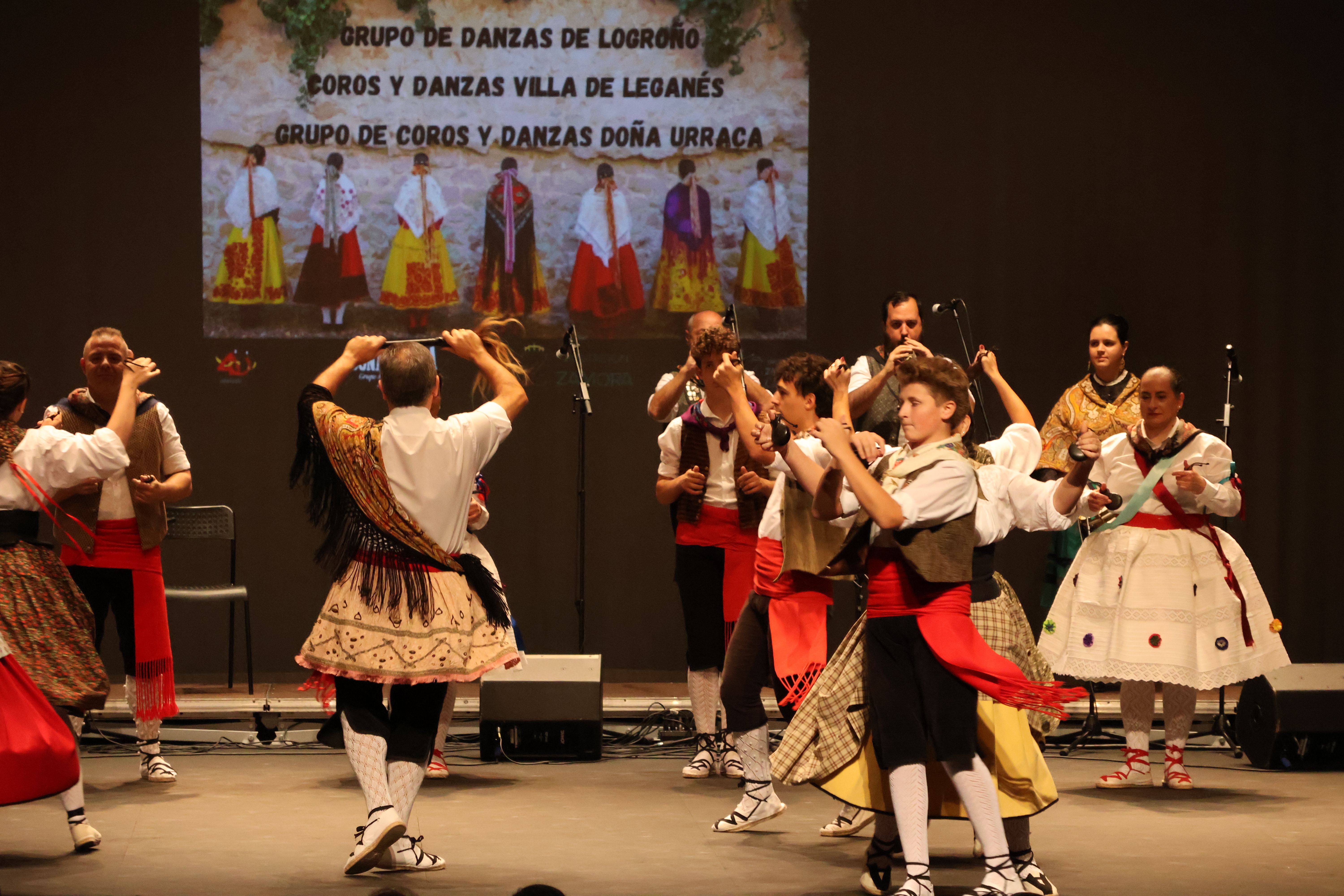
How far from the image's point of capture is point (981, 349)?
5.02 meters

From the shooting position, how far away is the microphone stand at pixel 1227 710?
575 cm

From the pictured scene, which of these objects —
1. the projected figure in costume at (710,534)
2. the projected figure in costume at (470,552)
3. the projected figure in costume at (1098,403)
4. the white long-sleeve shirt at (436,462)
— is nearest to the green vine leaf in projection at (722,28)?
the projected figure in costume at (1098,403)

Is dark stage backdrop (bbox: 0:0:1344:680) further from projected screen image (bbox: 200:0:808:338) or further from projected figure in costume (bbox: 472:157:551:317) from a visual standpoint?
projected figure in costume (bbox: 472:157:551:317)

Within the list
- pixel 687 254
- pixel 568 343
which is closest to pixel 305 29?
pixel 687 254

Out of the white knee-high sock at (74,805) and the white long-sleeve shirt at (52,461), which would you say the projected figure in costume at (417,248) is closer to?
the white long-sleeve shirt at (52,461)

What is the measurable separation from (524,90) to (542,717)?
10.8 ft

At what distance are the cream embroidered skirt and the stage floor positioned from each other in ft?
1.79

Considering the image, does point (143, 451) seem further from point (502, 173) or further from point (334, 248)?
point (502, 173)

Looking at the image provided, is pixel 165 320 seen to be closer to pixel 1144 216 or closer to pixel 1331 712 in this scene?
pixel 1144 216

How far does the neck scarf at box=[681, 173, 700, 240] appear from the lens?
7395 mm

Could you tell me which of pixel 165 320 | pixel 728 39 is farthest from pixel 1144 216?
pixel 165 320

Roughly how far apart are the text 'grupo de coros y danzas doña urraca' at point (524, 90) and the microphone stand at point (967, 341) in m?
1.40

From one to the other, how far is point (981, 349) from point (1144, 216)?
10.4 ft

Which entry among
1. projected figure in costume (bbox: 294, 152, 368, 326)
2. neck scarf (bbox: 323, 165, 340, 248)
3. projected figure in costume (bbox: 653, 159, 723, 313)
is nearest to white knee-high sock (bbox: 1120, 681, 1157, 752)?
projected figure in costume (bbox: 653, 159, 723, 313)
